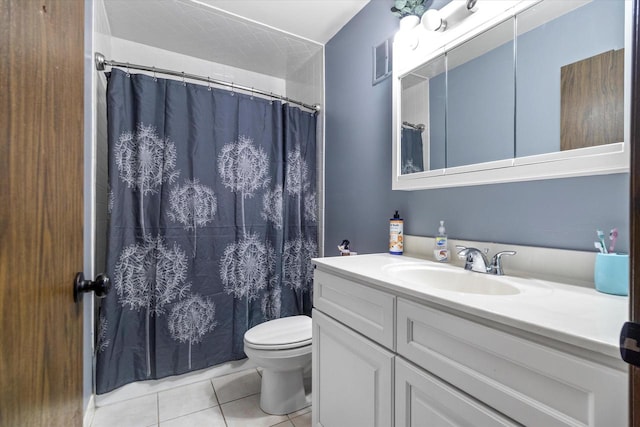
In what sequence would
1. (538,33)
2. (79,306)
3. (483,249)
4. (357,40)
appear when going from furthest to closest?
(357,40), (483,249), (538,33), (79,306)

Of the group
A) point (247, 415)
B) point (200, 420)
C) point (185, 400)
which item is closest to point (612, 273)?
point (247, 415)

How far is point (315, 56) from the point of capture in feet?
7.64

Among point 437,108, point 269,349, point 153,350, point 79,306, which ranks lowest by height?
point 153,350

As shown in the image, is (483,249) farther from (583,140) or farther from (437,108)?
(437,108)

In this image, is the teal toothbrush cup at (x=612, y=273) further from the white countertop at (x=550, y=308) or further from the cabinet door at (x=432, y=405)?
the cabinet door at (x=432, y=405)

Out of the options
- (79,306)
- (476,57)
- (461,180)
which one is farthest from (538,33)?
(79,306)

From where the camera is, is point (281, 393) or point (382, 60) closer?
point (281, 393)

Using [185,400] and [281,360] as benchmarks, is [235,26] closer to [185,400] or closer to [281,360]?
[281,360]

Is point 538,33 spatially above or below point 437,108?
A: above

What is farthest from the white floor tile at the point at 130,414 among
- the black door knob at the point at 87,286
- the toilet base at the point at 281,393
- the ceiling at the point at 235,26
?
the ceiling at the point at 235,26

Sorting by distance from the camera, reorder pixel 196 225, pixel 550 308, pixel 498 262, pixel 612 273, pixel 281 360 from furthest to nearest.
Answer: pixel 196 225
pixel 281 360
pixel 498 262
pixel 612 273
pixel 550 308

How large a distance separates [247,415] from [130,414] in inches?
25.1

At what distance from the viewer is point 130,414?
5.09ft

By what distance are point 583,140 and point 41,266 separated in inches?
53.6
